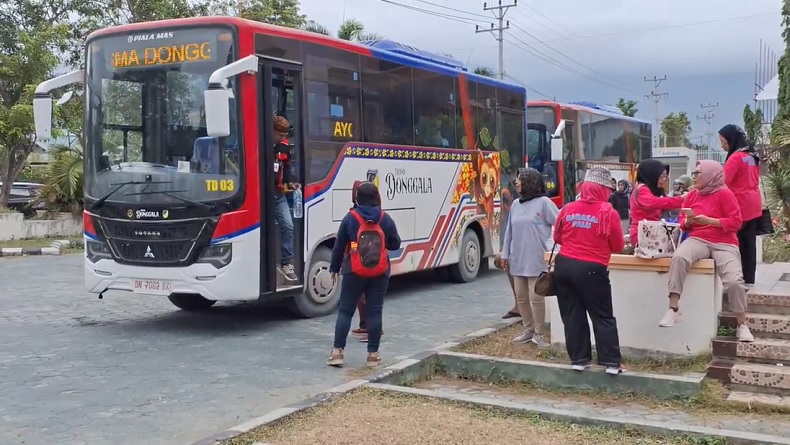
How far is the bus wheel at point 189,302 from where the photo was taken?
34.4 feet

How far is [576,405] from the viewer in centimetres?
623

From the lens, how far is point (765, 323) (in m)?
6.98

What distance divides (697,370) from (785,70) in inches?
460

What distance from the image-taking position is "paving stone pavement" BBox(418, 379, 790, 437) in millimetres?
5570

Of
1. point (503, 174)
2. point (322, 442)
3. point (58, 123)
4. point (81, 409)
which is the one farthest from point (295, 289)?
point (58, 123)

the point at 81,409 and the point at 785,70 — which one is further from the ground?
the point at 785,70

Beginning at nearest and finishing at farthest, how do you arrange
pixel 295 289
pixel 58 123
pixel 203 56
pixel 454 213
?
pixel 203 56, pixel 295 289, pixel 454 213, pixel 58 123

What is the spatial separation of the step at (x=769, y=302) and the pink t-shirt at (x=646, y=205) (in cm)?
110

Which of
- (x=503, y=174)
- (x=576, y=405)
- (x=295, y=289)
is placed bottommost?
(x=576, y=405)

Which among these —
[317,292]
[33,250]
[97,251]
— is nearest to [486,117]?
[317,292]

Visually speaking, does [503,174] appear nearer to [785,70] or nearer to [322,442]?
[785,70]

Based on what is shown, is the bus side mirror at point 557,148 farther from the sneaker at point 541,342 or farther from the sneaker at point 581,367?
the sneaker at point 581,367

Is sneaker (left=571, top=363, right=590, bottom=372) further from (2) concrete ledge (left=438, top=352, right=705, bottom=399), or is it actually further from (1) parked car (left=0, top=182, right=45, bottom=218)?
(1) parked car (left=0, top=182, right=45, bottom=218)

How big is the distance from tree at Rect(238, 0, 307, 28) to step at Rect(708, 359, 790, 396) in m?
19.7
